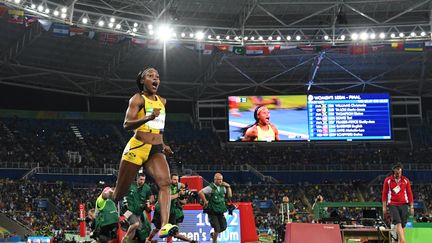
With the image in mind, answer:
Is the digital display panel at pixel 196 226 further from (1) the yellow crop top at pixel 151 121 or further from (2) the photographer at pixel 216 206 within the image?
(1) the yellow crop top at pixel 151 121

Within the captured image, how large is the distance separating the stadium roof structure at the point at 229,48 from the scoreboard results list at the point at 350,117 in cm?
225

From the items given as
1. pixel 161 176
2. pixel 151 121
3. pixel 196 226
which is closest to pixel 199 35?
pixel 196 226

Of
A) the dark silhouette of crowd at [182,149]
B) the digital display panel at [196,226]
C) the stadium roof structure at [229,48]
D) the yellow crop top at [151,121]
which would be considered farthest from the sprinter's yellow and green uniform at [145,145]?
the dark silhouette of crowd at [182,149]

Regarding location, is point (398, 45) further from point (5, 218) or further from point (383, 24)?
point (5, 218)

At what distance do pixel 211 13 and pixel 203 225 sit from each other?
19.2 m

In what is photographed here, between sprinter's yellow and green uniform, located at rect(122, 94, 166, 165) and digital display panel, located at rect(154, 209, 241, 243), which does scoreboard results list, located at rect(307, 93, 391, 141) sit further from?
sprinter's yellow and green uniform, located at rect(122, 94, 166, 165)

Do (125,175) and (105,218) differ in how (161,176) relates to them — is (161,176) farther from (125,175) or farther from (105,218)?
(105,218)

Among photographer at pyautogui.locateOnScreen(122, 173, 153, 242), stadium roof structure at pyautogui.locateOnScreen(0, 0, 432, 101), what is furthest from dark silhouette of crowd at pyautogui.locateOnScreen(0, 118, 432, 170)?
photographer at pyautogui.locateOnScreen(122, 173, 153, 242)

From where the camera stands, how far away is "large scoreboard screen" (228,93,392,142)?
39.0m

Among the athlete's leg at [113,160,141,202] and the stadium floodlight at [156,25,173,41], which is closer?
the athlete's leg at [113,160,141,202]

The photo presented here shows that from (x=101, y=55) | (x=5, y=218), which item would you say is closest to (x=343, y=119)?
(x=101, y=55)

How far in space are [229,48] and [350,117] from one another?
11.6 meters

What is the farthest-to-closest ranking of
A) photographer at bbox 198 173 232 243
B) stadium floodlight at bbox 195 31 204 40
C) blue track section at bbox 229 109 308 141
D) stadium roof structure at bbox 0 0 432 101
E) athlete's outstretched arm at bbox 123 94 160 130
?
blue track section at bbox 229 109 308 141, stadium floodlight at bbox 195 31 204 40, stadium roof structure at bbox 0 0 432 101, photographer at bbox 198 173 232 243, athlete's outstretched arm at bbox 123 94 160 130

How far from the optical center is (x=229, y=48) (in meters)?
31.7
